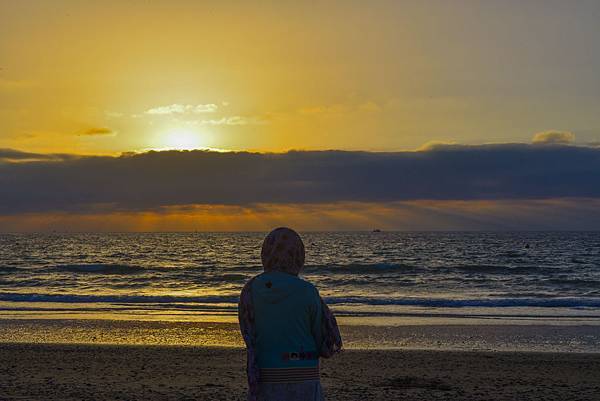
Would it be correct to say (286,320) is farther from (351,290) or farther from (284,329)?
(351,290)

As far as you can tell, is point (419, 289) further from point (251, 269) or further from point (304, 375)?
point (304, 375)

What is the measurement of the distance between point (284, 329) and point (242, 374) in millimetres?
7323

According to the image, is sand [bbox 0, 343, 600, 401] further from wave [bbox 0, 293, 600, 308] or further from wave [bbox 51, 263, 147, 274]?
wave [bbox 51, 263, 147, 274]

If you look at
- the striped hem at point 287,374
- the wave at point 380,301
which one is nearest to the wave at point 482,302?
the wave at point 380,301

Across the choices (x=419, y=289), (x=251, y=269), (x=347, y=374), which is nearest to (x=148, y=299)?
(x=419, y=289)

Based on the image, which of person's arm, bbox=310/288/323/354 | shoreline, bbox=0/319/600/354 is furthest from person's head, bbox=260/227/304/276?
shoreline, bbox=0/319/600/354

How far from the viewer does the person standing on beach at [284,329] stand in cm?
411

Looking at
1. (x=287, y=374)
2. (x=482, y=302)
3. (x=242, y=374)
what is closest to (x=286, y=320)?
(x=287, y=374)

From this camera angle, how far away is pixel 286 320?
4.11 meters

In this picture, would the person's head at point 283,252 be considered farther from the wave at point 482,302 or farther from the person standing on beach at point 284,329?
the wave at point 482,302

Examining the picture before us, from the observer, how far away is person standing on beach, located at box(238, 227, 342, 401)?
4.11 m

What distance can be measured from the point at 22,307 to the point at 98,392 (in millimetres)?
15581

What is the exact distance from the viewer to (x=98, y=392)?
9.73 m

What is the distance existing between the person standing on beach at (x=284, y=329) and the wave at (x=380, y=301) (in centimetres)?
2093
